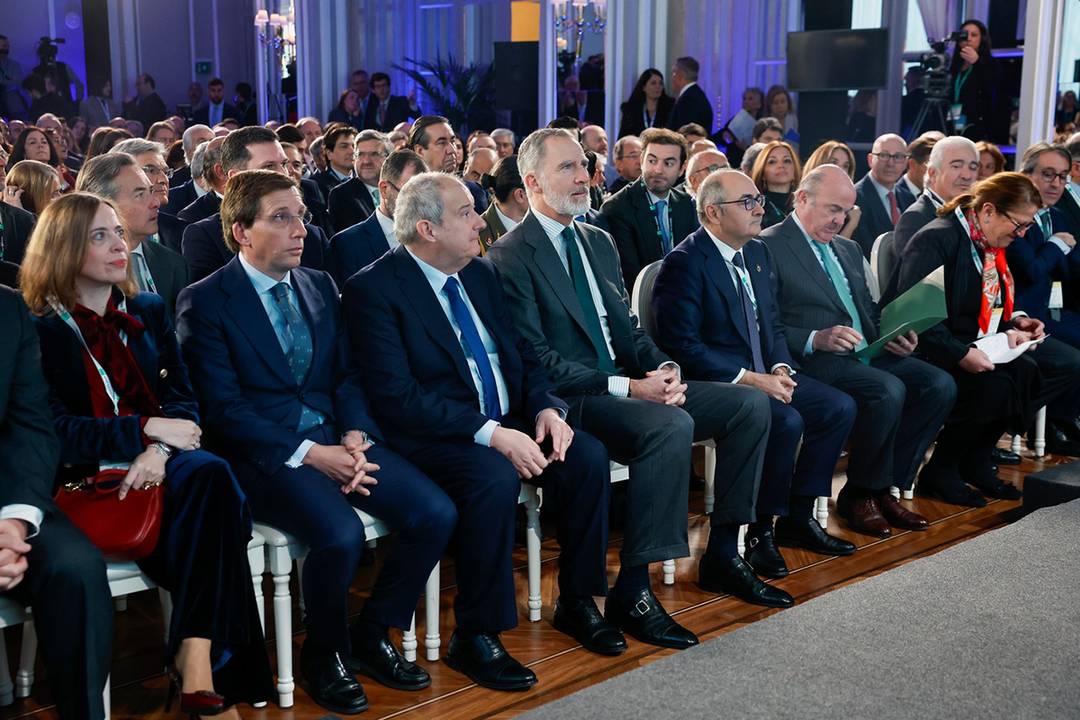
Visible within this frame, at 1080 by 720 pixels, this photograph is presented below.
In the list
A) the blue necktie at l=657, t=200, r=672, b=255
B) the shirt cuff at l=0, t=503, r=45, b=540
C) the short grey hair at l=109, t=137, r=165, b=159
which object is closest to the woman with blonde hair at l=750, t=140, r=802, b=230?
the blue necktie at l=657, t=200, r=672, b=255

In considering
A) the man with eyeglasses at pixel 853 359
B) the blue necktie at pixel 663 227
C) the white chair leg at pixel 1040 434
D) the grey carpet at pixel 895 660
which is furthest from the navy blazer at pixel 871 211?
the grey carpet at pixel 895 660

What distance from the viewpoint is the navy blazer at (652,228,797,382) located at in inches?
146

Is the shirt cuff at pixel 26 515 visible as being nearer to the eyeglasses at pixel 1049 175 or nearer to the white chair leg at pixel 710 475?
the white chair leg at pixel 710 475

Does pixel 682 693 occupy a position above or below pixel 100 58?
below

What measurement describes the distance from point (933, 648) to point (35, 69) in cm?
1484

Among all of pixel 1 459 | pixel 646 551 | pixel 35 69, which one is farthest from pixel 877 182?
pixel 35 69

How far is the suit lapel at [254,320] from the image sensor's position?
9.47 ft

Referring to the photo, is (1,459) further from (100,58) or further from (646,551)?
(100,58)

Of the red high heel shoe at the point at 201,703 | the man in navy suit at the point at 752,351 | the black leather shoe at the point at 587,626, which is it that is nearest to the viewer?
the red high heel shoe at the point at 201,703

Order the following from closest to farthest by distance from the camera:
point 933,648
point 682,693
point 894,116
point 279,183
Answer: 1. point 682,693
2. point 933,648
3. point 279,183
4. point 894,116

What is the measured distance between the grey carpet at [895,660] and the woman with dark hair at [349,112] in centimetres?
1067

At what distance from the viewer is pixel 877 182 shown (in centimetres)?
604

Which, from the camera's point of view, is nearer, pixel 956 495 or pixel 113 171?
pixel 113 171

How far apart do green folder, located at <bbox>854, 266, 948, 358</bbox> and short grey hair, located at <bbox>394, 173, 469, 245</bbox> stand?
5.58ft
